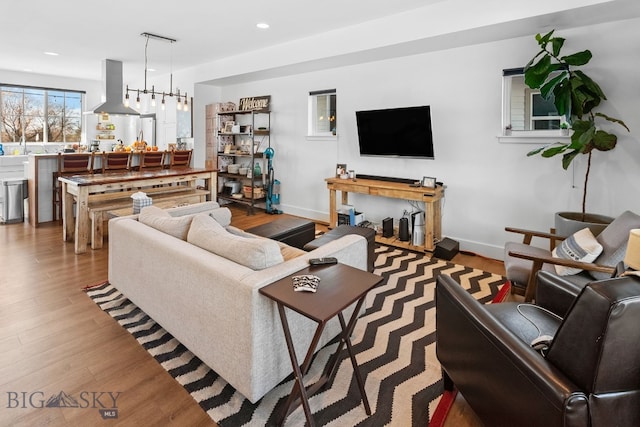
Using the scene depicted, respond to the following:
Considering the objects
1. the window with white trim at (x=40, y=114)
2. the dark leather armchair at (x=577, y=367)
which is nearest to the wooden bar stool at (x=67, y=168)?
the window with white trim at (x=40, y=114)

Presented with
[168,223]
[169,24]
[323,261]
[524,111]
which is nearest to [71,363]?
[168,223]

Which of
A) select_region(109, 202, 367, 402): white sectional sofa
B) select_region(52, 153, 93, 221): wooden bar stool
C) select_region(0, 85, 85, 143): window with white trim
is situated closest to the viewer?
select_region(109, 202, 367, 402): white sectional sofa

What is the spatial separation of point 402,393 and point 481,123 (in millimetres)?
3315

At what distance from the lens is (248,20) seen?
14.4 ft

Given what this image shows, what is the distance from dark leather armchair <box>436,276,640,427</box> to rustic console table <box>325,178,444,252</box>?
287 centimetres

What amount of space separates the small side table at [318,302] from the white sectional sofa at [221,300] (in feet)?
0.40

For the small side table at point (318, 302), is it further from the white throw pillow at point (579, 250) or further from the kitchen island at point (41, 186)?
the kitchen island at point (41, 186)

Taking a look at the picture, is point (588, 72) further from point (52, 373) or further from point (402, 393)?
point (52, 373)

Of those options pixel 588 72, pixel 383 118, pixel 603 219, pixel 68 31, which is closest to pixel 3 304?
pixel 68 31

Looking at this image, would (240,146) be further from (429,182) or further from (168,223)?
(168,223)

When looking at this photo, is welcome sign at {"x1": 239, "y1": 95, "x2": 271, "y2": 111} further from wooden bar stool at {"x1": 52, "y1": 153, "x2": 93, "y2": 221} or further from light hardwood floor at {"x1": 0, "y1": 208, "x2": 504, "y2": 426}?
light hardwood floor at {"x1": 0, "y1": 208, "x2": 504, "y2": 426}

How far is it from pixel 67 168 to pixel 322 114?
13.1 feet

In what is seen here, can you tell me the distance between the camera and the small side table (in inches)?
62.0

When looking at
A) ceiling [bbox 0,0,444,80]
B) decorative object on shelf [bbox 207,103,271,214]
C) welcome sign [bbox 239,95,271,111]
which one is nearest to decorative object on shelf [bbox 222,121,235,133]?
decorative object on shelf [bbox 207,103,271,214]
